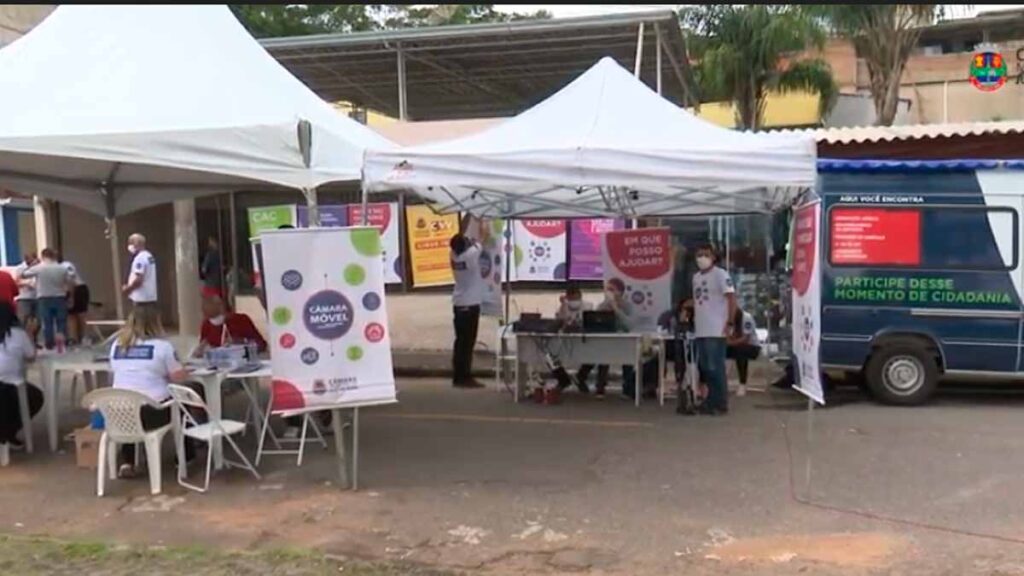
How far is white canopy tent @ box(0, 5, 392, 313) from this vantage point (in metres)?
7.04

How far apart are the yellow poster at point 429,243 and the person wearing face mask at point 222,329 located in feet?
34.7

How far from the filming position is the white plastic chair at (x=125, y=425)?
639cm

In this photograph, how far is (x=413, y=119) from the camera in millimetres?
25344

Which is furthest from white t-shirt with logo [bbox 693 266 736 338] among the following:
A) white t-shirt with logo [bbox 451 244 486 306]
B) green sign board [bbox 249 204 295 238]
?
green sign board [bbox 249 204 295 238]

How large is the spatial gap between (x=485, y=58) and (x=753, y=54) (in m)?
10.7

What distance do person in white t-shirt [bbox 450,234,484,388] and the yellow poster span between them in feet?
25.6

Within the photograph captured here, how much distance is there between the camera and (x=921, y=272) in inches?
371

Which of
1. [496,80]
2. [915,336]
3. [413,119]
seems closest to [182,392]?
[915,336]

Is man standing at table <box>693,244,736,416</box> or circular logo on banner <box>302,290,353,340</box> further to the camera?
man standing at table <box>693,244,736,416</box>

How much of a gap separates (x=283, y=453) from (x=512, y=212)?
4713 millimetres

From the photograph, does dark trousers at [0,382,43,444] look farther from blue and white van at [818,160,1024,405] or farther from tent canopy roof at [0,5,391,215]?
blue and white van at [818,160,1024,405]

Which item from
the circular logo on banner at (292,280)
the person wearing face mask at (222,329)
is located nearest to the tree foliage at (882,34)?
the person wearing face mask at (222,329)

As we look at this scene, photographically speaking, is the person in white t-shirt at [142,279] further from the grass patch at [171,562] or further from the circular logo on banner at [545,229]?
the grass patch at [171,562]

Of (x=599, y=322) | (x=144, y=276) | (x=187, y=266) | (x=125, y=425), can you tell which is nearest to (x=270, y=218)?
(x=187, y=266)
